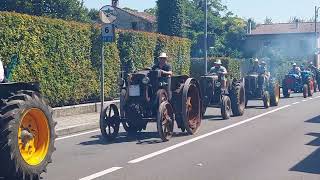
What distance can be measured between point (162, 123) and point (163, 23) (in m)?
39.3

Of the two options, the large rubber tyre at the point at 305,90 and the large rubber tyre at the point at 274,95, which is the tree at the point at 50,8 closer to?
the large rubber tyre at the point at 305,90

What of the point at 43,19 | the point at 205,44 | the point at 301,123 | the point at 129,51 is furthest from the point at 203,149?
the point at 205,44

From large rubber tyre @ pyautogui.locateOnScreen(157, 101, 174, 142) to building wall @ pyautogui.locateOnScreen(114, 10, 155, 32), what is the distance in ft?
199

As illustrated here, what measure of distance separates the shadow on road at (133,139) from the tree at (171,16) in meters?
37.1

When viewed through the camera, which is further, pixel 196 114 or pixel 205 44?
pixel 205 44

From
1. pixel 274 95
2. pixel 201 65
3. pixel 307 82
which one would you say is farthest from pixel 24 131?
pixel 201 65

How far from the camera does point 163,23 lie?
49.8 meters

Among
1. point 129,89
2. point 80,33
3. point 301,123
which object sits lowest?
point 301,123

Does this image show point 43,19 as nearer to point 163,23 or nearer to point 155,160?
point 155,160

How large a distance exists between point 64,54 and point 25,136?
10.2 meters

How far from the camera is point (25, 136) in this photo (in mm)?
7234

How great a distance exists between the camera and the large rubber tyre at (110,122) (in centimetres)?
1154

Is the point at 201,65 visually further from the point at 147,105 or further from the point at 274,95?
the point at 147,105

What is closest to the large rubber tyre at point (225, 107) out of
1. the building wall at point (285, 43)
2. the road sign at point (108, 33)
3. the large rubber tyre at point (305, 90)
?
the road sign at point (108, 33)
